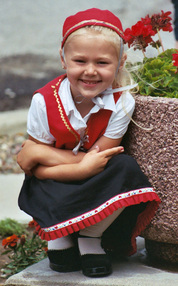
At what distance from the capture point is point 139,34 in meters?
2.49

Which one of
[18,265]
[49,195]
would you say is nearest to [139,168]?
[49,195]

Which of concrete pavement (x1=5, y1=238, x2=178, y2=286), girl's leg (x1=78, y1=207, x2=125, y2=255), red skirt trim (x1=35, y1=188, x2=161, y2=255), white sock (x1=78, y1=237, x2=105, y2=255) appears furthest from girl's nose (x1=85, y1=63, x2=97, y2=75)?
concrete pavement (x1=5, y1=238, x2=178, y2=286)

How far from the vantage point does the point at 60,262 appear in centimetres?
234

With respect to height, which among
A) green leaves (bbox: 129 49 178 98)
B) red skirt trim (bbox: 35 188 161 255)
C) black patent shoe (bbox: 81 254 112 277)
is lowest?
black patent shoe (bbox: 81 254 112 277)

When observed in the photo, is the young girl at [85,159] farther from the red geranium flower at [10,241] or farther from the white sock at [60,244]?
the red geranium flower at [10,241]

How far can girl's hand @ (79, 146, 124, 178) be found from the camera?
222cm

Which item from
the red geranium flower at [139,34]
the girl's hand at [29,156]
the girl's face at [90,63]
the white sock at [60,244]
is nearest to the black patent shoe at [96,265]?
the white sock at [60,244]

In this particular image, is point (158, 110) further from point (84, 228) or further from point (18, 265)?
point (18, 265)

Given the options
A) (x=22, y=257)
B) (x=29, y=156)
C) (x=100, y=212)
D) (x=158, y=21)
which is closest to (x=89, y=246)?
(x=100, y=212)

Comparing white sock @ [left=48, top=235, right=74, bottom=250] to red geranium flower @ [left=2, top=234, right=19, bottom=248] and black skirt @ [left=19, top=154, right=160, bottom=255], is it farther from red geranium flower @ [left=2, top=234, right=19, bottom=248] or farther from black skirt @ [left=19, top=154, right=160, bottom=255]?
red geranium flower @ [left=2, top=234, right=19, bottom=248]

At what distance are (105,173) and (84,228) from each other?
0.32 meters

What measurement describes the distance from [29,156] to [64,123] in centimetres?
24

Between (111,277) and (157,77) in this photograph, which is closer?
(111,277)

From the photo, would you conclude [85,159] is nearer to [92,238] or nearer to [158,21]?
[92,238]
